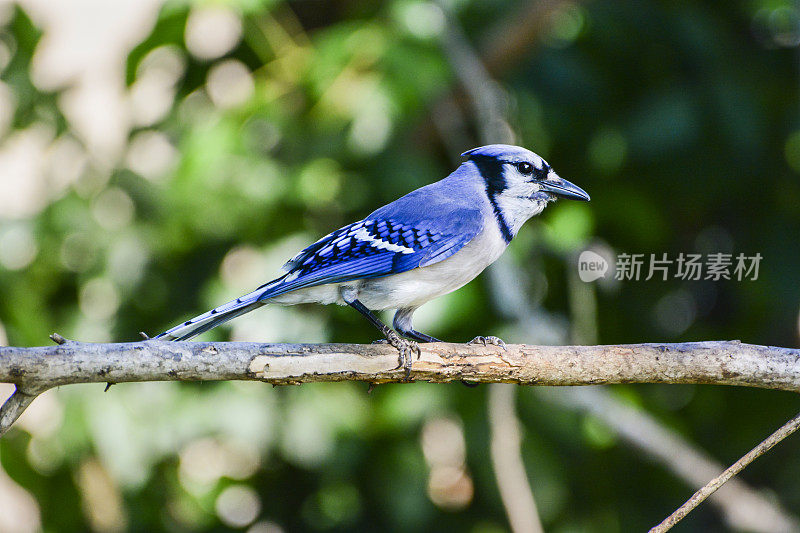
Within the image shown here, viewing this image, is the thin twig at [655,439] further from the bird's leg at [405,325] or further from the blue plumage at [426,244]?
the blue plumage at [426,244]

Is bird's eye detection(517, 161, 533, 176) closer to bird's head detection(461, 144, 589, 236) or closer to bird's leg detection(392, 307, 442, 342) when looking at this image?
bird's head detection(461, 144, 589, 236)

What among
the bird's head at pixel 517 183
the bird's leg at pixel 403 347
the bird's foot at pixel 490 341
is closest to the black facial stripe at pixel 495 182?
the bird's head at pixel 517 183

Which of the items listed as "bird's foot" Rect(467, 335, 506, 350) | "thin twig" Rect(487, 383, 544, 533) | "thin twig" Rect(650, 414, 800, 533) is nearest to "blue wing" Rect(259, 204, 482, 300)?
"bird's foot" Rect(467, 335, 506, 350)

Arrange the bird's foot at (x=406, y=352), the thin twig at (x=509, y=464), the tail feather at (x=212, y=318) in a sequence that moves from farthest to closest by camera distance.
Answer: the thin twig at (x=509, y=464)
the bird's foot at (x=406, y=352)
the tail feather at (x=212, y=318)

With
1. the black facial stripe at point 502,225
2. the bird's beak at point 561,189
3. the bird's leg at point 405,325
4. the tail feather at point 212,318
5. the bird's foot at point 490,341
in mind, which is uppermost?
the bird's beak at point 561,189

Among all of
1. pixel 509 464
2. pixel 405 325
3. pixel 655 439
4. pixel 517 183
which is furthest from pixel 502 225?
pixel 655 439

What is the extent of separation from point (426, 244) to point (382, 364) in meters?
0.37

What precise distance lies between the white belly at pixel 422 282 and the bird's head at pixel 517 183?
0.32 feet

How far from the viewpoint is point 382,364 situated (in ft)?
6.17

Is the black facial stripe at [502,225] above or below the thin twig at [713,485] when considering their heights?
above

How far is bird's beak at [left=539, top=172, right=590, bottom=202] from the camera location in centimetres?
203

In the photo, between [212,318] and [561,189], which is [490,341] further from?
[212,318]

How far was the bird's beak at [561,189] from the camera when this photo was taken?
2033 millimetres

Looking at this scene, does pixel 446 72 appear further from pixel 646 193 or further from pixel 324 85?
pixel 646 193
